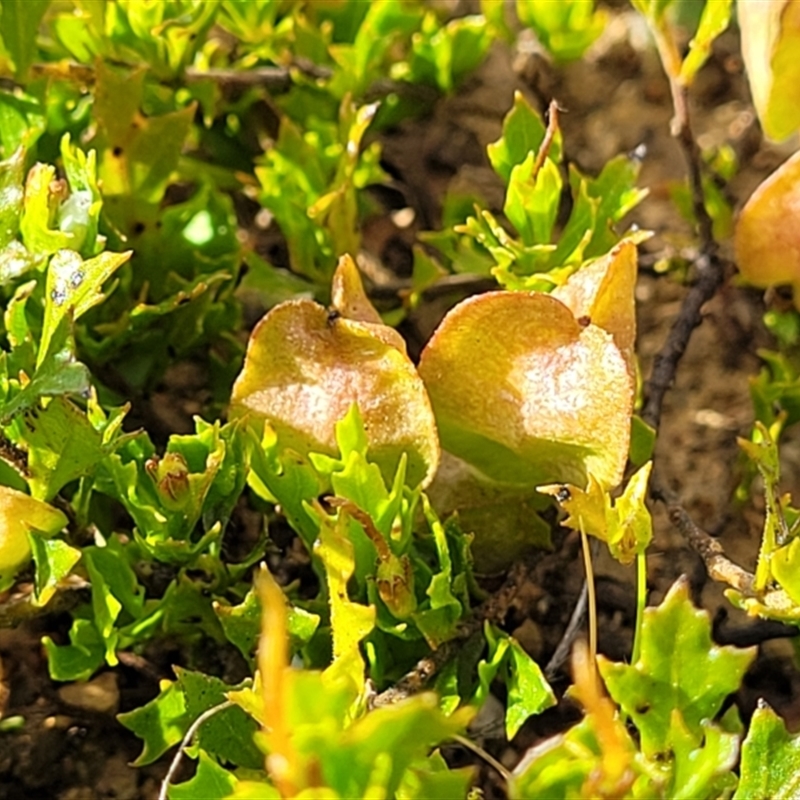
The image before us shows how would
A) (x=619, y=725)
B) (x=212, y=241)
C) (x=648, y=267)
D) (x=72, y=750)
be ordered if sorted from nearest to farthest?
1. (x=619, y=725)
2. (x=72, y=750)
3. (x=212, y=241)
4. (x=648, y=267)

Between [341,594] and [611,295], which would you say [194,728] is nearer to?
[341,594]

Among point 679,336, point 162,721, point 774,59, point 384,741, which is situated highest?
point 774,59

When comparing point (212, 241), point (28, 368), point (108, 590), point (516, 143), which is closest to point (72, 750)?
point (108, 590)

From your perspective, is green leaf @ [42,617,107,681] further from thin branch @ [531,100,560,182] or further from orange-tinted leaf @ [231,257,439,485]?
thin branch @ [531,100,560,182]

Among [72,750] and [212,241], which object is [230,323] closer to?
[212,241]

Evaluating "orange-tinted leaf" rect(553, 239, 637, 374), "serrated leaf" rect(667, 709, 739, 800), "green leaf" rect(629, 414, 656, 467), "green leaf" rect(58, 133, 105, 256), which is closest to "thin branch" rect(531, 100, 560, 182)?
"orange-tinted leaf" rect(553, 239, 637, 374)

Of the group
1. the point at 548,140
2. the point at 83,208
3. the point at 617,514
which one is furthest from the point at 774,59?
the point at 83,208
